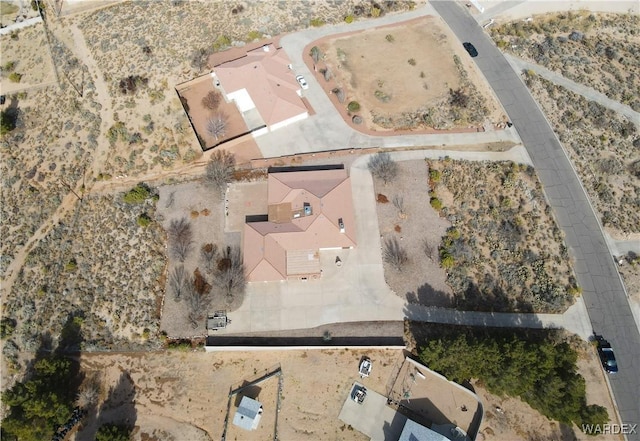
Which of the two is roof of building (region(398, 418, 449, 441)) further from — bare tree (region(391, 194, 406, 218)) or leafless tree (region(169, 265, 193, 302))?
leafless tree (region(169, 265, 193, 302))

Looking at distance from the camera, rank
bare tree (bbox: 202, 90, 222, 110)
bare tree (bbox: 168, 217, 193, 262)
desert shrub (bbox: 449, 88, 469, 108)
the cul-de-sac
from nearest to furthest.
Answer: the cul-de-sac, bare tree (bbox: 168, 217, 193, 262), desert shrub (bbox: 449, 88, 469, 108), bare tree (bbox: 202, 90, 222, 110)

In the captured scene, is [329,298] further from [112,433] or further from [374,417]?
[112,433]

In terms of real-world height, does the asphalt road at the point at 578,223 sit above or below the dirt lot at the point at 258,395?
above

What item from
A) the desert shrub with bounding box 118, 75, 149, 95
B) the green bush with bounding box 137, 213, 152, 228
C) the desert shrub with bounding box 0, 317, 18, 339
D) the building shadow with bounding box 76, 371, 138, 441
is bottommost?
the building shadow with bounding box 76, 371, 138, 441

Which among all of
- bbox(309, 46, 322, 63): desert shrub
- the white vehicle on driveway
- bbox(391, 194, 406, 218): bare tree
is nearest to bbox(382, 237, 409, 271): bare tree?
bbox(391, 194, 406, 218): bare tree

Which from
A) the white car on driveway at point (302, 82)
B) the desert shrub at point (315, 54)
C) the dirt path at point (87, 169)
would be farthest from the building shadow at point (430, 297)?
the dirt path at point (87, 169)

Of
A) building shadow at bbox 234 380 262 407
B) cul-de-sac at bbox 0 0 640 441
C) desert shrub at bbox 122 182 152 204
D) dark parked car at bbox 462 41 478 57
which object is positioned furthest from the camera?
dark parked car at bbox 462 41 478 57

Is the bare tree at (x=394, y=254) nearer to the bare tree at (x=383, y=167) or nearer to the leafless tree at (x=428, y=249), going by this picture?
the leafless tree at (x=428, y=249)
